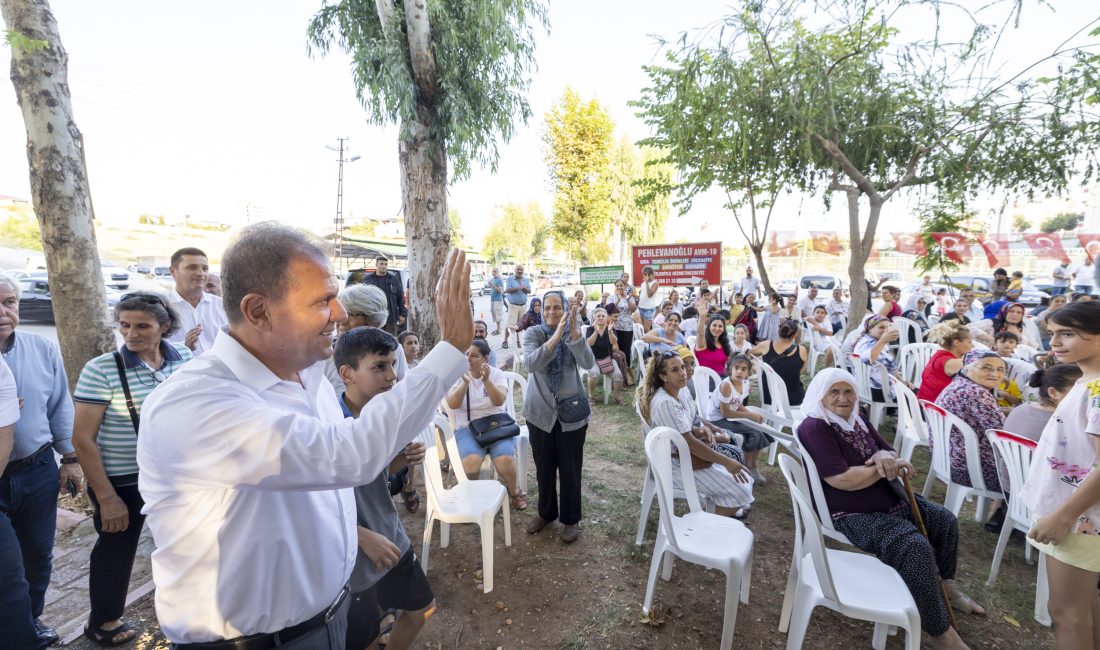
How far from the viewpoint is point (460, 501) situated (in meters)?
3.21

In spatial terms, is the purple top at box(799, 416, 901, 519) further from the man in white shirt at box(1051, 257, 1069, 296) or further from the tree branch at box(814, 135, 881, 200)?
the man in white shirt at box(1051, 257, 1069, 296)

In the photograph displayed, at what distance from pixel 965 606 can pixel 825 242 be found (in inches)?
660

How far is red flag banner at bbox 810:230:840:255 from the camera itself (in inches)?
667

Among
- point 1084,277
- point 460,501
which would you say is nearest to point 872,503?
point 460,501

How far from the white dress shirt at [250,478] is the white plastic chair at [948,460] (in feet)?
13.1

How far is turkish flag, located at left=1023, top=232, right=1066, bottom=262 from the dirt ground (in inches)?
588

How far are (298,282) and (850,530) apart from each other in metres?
2.98

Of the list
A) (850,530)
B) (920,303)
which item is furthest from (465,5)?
(920,303)

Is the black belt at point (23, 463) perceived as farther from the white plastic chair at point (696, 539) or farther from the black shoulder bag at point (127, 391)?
the white plastic chair at point (696, 539)

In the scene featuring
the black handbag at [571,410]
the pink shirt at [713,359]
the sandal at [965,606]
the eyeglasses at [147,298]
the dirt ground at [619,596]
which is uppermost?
the eyeglasses at [147,298]

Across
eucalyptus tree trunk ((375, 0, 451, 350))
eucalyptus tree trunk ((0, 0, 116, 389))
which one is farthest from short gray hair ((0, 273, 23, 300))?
eucalyptus tree trunk ((375, 0, 451, 350))

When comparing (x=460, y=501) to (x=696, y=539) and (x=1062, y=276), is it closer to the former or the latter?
(x=696, y=539)

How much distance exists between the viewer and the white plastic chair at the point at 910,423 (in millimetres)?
4285

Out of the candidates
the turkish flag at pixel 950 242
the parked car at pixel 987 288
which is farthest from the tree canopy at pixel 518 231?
the turkish flag at pixel 950 242
